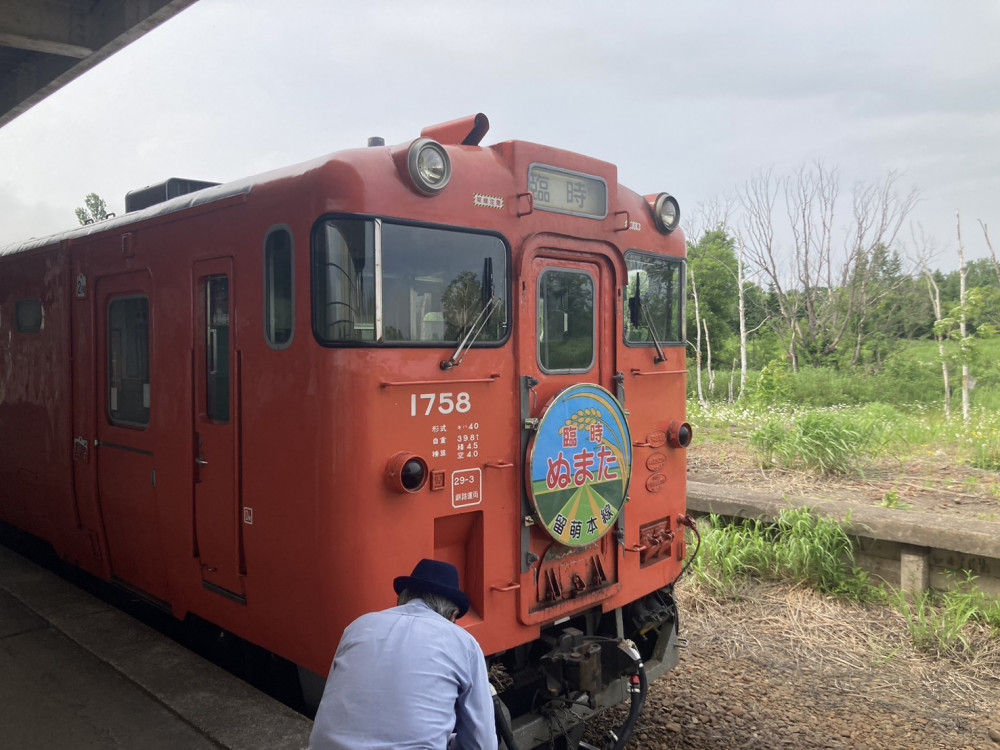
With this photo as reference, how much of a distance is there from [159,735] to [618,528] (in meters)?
2.42

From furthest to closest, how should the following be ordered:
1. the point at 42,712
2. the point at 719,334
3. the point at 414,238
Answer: the point at 719,334 < the point at 42,712 < the point at 414,238

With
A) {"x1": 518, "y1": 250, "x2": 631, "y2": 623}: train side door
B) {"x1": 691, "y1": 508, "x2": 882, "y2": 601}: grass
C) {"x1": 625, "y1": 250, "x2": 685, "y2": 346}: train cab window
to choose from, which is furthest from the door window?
{"x1": 691, "y1": 508, "x2": 882, "y2": 601}: grass

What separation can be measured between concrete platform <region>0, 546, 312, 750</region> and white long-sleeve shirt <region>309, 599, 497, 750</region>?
119cm

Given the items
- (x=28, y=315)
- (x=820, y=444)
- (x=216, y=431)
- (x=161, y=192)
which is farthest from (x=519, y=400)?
(x=820, y=444)

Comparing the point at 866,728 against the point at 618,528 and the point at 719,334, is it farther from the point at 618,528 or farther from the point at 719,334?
the point at 719,334

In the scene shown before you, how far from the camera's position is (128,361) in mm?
4770

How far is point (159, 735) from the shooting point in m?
3.47

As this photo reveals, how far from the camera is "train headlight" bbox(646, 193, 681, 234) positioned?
4.50 metres

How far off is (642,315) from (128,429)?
10.4ft

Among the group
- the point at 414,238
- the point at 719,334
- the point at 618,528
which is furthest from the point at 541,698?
the point at 719,334

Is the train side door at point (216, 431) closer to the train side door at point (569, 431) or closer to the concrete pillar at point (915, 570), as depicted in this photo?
the train side door at point (569, 431)

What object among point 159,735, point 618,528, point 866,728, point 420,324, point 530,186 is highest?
point 530,186

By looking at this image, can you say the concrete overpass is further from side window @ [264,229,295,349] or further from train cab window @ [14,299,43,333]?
side window @ [264,229,295,349]

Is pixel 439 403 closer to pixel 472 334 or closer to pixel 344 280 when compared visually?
pixel 472 334
